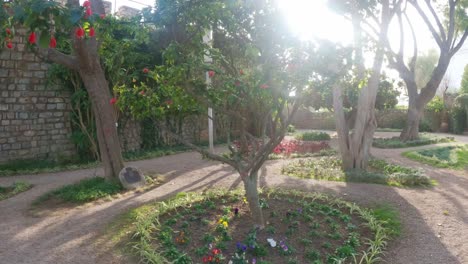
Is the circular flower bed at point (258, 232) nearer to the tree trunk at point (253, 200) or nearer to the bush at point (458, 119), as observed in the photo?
the tree trunk at point (253, 200)

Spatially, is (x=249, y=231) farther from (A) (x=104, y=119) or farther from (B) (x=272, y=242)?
(A) (x=104, y=119)

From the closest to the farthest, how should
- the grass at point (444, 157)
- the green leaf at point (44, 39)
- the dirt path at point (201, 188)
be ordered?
the green leaf at point (44, 39)
the dirt path at point (201, 188)
the grass at point (444, 157)

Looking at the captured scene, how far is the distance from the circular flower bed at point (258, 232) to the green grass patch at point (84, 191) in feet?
4.12

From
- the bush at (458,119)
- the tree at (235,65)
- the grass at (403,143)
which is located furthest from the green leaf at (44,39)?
the bush at (458,119)

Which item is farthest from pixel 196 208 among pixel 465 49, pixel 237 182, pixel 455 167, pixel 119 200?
pixel 465 49

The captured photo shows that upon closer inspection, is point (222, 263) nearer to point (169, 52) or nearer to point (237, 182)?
point (169, 52)

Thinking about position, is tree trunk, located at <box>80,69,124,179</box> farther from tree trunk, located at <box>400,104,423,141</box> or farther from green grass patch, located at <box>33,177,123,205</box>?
tree trunk, located at <box>400,104,423,141</box>

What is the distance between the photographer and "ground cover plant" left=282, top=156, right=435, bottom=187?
22.5 feet

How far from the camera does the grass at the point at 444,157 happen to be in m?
9.23

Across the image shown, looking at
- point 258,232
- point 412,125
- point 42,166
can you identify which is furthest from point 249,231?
point 412,125

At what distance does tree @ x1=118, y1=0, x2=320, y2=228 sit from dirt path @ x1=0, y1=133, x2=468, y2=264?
4.98 feet

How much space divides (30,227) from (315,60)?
3729mm

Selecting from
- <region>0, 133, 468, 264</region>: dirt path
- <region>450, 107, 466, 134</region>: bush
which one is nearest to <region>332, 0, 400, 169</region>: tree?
<region>0, 133, 468, 264</region>: dirt path

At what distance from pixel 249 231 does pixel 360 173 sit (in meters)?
3.83
